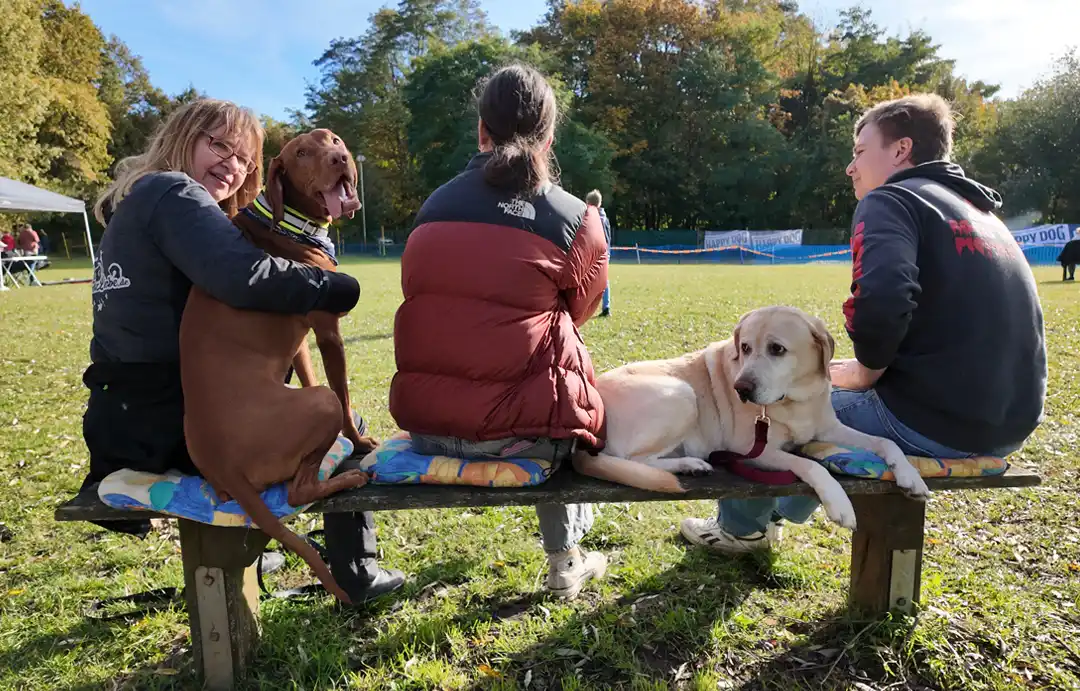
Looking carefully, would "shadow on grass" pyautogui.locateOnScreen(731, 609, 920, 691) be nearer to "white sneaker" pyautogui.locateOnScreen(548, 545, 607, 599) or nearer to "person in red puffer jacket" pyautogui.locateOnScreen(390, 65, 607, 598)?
"white sneaker" pyautogui.locateOnScreen(548, 545, 607, 599)

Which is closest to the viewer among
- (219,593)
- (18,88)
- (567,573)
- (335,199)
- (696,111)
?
(219,593)

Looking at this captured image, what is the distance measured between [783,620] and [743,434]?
77 centimetres

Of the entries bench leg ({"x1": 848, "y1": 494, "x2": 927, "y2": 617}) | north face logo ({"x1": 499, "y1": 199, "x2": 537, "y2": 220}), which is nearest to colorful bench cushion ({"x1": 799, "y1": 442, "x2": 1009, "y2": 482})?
bench leg ({"x1": 848, "y1": 494, "x2": 927, "y2": 617})

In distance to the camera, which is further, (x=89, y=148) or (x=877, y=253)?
(x=89, y=148)

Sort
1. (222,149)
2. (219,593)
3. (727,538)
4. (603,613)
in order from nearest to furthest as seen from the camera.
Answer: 1. (219,593)
2. (222,149)
3. (603,613)
4. (727,538)

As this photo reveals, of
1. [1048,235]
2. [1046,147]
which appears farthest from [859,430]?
[1046,147]

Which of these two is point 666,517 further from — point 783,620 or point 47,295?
point 47,295

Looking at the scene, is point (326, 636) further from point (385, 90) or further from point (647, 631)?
point (385, 90)

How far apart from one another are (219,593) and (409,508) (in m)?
0.71

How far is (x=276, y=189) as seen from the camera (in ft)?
8.07

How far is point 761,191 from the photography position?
137 feet

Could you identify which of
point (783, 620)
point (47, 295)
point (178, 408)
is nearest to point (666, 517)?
point (783, 620)

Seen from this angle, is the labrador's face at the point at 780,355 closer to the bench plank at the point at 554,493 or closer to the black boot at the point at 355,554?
the bench plank at the point at 554,493

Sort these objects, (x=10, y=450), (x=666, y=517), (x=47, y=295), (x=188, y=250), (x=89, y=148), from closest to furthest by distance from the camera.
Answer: (x=188, y=250) < (x=666, y=517) < (x=10, y=450) < (x=47, y=295) < (x=89, y=148)
